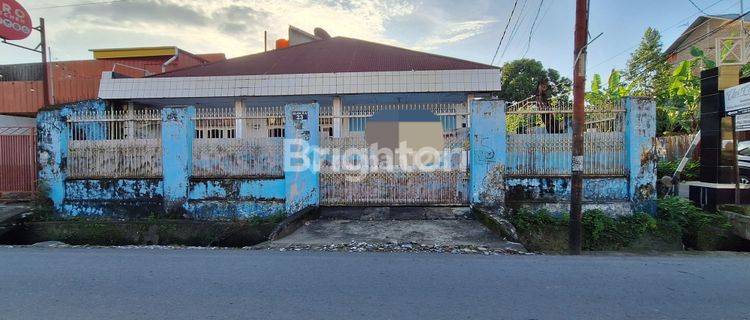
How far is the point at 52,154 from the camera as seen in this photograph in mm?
9258

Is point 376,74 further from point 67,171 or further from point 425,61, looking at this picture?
point 67,171

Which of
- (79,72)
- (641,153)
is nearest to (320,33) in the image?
(79,72)

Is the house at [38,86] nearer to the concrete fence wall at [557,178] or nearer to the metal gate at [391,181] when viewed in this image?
the metal gate at [391,181]

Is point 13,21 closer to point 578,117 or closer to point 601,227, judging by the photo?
point 578,117

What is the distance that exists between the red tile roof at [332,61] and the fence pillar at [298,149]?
6229 mm

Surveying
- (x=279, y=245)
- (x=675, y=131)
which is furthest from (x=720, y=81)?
(x=675, y=131)

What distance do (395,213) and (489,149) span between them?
2.41 m

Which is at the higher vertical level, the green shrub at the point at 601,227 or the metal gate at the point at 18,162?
the metal gate at the point at 18,162

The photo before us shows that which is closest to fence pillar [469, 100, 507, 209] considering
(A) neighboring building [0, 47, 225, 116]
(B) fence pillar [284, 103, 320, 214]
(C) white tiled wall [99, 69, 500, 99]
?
(B) fence pillar [284, 103, 320, 214]

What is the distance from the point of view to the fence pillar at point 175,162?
8.97m

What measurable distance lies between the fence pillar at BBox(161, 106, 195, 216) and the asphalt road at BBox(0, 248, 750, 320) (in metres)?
2.63

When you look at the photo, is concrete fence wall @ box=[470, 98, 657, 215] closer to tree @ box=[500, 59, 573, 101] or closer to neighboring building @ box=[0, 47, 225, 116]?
neighboring building @ box=[0, 47, 225, 116]

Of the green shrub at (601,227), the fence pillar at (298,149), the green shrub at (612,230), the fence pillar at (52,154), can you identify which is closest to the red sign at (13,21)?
the fence pillar at (52,154)

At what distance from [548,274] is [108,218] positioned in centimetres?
904
